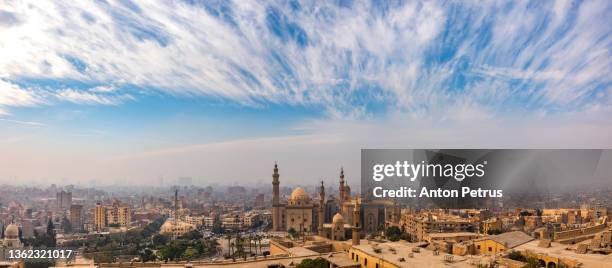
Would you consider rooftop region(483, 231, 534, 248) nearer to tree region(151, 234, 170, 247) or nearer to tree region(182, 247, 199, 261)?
tree region(182, 247, 199, 261)

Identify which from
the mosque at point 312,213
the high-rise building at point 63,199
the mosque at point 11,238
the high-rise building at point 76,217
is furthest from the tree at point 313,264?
the high-rise building at point 63,199

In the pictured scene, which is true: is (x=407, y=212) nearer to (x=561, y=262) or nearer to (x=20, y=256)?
(x=561, y=262)

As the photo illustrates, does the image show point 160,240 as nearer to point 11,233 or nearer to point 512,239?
point 11,233

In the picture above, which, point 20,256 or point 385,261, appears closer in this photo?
point 385,261

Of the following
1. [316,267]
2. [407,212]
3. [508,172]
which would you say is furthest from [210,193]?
[316,267]

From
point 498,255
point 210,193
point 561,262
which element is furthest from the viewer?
point 210,193

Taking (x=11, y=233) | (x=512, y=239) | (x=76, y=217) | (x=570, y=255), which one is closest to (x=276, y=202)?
(x=11, y=233)

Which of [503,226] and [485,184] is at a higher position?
[485,184]
